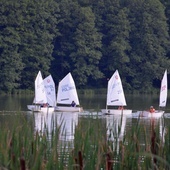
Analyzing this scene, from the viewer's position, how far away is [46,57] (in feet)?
215

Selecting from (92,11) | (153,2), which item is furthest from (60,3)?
(153,2)

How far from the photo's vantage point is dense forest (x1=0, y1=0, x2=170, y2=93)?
62688 mm

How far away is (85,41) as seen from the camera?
2640 inches

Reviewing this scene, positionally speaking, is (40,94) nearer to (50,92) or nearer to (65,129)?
(50,92)

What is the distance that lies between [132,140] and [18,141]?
53.8 inches

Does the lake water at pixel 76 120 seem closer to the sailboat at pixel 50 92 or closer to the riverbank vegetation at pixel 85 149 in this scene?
the riverbank vegetation at pixel 85 149

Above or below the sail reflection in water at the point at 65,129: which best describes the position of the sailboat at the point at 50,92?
above

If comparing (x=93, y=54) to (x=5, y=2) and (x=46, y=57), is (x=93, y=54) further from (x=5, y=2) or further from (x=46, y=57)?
(x=5, y=2)

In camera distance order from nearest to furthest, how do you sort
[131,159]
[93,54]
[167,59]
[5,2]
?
[131,159] < [5,2] < [93,54] < [167,59]

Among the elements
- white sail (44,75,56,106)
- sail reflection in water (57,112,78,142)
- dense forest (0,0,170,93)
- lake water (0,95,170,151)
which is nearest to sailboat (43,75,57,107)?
white sail (44,75,56,106)

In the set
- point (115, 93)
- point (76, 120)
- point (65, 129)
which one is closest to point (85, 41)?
point (115, 93)

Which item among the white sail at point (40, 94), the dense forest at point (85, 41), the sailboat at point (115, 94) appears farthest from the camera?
the dense forest at point (85, 41)

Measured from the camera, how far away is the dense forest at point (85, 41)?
206 feet

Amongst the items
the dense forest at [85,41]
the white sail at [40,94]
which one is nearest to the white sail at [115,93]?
the white sail at [40,94]
